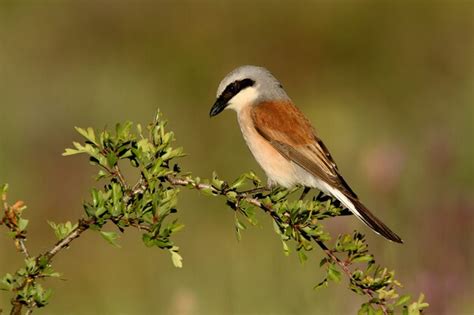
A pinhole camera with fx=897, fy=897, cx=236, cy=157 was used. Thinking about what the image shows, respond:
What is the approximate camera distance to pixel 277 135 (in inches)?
202

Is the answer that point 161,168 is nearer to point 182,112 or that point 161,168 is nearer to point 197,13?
point 182,112

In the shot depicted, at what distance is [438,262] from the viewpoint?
421 centimetres

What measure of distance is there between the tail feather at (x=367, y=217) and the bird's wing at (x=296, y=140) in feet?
0.17

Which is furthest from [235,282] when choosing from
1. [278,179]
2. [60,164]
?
[60,164]

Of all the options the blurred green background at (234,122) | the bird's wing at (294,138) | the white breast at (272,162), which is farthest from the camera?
the white breast at (272,162)

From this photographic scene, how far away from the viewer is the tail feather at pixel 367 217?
4.18m

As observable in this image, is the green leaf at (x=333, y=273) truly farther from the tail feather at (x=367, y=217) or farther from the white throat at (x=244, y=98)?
the white throat at (x=244, y=98)

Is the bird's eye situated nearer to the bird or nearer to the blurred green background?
the bird

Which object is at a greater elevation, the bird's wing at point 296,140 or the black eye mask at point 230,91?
the black eye mask at point 230,91

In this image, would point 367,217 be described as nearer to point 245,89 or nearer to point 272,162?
point 272,162

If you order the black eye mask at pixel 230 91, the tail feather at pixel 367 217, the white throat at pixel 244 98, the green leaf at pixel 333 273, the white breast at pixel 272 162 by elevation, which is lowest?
the green leaf at pixel 333 273

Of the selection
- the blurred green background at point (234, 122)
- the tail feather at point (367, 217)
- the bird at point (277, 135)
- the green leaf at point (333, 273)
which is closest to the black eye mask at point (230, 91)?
the bird at point (277, 135)

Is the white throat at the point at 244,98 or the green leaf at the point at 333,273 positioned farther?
the white throat at the point at 244,98

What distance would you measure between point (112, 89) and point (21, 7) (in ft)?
14.1
